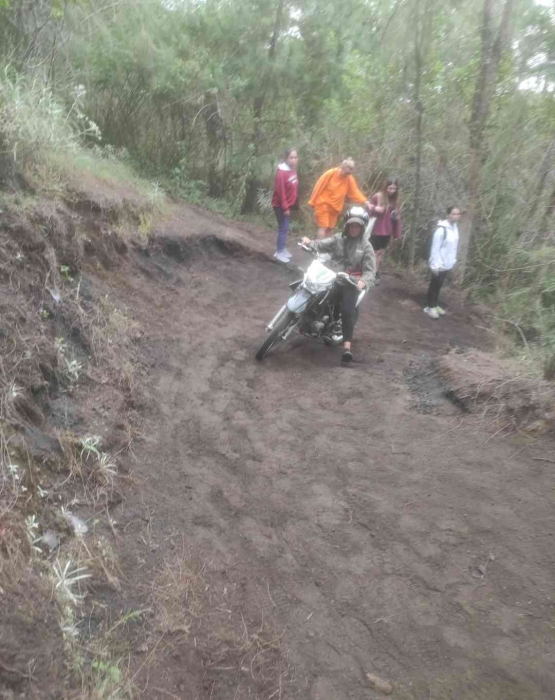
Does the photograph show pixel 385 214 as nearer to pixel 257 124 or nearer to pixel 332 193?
pixel 332 193

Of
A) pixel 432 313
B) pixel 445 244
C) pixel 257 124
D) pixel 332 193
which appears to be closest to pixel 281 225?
pixel 332 193

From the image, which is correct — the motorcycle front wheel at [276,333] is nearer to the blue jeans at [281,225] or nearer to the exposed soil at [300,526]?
the exposed soil at [300,526]

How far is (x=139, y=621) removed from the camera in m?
2.82

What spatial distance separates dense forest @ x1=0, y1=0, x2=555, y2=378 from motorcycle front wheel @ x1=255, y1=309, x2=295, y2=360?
3.37m

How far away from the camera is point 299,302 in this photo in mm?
5980

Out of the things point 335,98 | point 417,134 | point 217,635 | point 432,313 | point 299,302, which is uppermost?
point 335,98

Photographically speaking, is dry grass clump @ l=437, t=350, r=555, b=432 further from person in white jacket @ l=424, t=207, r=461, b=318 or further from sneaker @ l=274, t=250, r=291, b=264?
sneaker @ l=274, t=250, r=291, b=264

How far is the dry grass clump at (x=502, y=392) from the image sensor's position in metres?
4.66

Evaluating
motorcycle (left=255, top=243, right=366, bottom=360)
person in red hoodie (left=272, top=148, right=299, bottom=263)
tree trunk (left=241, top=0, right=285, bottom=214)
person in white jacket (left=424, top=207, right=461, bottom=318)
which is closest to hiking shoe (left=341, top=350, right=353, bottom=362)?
motorcycle (left=255, top=243, right=366, bottom=360)

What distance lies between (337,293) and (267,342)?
101 cm

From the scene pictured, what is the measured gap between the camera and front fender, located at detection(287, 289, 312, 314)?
235 inches

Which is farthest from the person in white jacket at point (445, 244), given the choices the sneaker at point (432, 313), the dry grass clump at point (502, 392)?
the dry grass clump at point (502, 392)

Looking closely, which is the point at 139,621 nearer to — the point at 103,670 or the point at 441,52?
the point at 103,670

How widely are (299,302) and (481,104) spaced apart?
6.24 meters
